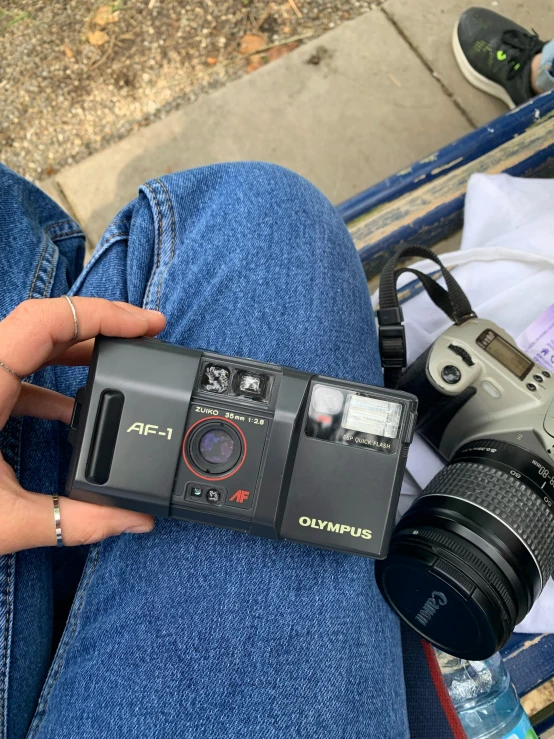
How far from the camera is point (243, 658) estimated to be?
650 mm

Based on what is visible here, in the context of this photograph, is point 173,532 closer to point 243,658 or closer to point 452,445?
point 243,658

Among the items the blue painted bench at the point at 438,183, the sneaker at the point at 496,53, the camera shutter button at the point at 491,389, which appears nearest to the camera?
the camera shutter button at the point at 491,389

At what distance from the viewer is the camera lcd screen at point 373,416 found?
2.04ft

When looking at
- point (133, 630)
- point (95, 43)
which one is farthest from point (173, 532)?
point (95, 43)

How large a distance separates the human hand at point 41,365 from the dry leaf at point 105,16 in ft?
3.88

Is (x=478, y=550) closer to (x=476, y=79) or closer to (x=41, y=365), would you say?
(x=41, y=365)

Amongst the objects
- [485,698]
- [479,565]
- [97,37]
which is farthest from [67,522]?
[97,37]

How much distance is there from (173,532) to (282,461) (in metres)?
0.18

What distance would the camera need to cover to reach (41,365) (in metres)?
0.61

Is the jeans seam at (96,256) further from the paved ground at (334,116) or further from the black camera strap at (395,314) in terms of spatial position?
the paved ground at (334,116)

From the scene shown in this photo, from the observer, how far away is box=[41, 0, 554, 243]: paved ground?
1.44 metres

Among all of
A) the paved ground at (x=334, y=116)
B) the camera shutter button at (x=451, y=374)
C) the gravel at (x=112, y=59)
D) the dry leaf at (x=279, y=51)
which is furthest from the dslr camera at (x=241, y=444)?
the dry leaf at (x=279, y=51)

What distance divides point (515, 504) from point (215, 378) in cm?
39

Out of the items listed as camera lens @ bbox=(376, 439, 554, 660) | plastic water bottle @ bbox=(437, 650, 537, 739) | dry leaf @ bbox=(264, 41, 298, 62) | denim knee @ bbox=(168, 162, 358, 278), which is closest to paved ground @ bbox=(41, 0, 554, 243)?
dry leaf @ bbox=(264, 41, 298, 62)
